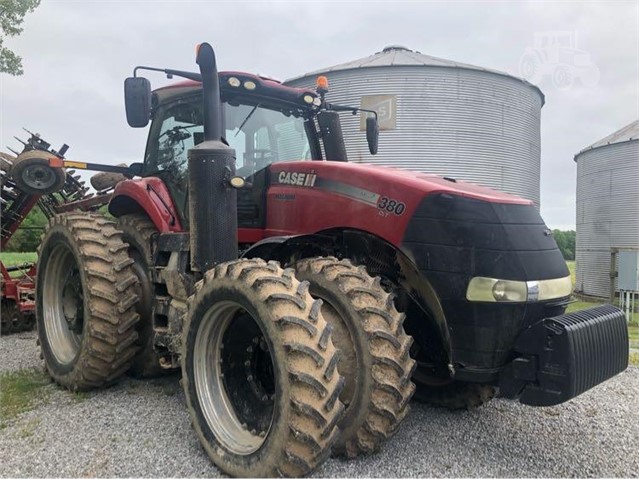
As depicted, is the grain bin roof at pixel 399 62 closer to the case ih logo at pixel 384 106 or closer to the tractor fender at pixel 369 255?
the case ih logo at pixel 384 106

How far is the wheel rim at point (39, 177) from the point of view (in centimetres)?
665

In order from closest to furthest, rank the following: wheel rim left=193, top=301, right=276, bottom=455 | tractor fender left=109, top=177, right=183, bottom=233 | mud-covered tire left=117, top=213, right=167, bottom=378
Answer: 1. wheel rim left=193, top=301, right=276, bottom=455
2. tractor fender left=109, top=177, right=183, bottom=233
3. mud-covered tire left=117, top=213, right=167, bottom=378

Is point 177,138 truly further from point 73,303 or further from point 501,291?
point 501,291

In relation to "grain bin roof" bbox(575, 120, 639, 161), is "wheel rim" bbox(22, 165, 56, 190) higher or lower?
lower

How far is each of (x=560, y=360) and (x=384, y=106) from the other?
32.0 feet

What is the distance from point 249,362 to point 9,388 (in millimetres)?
2634

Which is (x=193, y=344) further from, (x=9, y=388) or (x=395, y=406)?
(x=9, y=388)

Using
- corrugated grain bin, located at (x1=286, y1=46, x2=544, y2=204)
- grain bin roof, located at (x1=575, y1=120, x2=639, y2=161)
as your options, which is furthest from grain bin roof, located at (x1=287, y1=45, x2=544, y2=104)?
grain bin roof, located at (x1=575, y1=120, x2=639, y2=161)

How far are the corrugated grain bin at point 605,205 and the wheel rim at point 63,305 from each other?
42.0 ft

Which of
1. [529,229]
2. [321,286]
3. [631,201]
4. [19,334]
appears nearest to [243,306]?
[321,286]

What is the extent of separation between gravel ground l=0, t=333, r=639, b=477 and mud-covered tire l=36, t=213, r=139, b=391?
24 centimetres

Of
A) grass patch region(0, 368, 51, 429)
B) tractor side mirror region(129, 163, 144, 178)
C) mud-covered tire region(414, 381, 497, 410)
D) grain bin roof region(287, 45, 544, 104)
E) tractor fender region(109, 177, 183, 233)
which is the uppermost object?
grain bin roof region(287, 45, 544, 104)

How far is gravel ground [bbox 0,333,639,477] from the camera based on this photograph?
10.1 ft

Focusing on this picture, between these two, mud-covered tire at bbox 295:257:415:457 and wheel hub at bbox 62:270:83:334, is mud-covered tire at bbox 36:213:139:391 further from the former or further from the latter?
mud-covered tire at bbox 295:257:415:457
